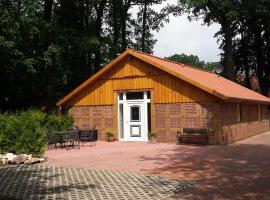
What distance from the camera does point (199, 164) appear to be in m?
14.3

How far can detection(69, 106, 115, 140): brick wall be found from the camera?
24.6 meters

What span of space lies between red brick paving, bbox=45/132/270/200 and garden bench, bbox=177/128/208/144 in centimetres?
89

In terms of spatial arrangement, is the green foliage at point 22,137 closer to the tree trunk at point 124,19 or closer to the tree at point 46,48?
the tree at point 46,48

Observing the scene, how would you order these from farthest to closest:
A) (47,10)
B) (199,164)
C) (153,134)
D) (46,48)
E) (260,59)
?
(260,59)
(47,10)
(46,48)
(153,134)
(199,164)

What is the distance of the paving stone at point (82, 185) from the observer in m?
9.74

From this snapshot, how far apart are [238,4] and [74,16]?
14774mm

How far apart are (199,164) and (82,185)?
4.89 meters

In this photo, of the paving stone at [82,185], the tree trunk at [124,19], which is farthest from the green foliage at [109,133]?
the tree trunk at [124,19]

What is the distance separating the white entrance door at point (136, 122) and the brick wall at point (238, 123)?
4.44 metres

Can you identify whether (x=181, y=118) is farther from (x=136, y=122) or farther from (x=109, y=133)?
(x=109, y=133)

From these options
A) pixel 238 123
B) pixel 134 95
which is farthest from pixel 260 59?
pixel 134 95

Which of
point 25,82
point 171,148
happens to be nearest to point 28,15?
point 25,82

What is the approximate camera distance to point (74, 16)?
37219 millimetres

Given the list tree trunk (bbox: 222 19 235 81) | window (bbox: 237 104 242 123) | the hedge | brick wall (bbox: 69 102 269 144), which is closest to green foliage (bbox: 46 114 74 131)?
brick wall (bbox: 69 102 269 144)
